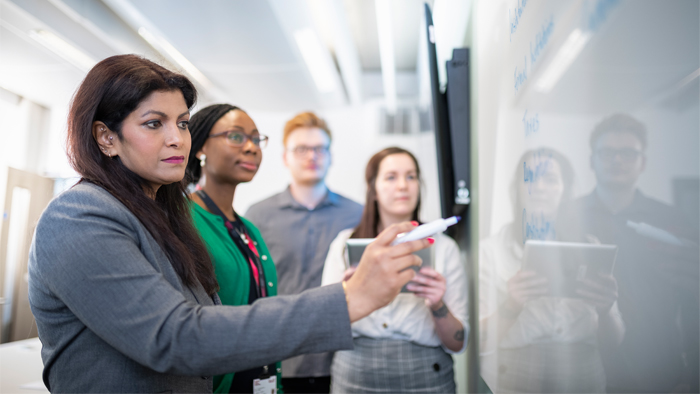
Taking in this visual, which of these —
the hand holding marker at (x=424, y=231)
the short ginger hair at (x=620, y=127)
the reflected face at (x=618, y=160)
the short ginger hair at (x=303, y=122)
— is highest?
the short ginger hair at (x=303, y=122)

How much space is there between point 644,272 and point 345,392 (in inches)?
58.4

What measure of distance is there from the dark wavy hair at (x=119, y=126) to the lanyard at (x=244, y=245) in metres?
0.50

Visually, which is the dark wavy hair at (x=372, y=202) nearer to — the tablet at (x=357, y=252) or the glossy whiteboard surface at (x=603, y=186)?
the tablet at (x=357, y=252)

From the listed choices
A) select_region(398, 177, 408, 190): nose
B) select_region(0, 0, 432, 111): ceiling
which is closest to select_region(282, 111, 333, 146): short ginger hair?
select_region(0, 0, 432, 111): ceiling

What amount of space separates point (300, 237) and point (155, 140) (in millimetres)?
1885

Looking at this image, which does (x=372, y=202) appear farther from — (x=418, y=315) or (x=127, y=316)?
(x=127, y=316)

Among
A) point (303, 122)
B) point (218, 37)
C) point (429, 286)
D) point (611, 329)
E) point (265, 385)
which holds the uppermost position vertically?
point (218, 37)

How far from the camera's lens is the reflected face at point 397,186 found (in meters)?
2.12

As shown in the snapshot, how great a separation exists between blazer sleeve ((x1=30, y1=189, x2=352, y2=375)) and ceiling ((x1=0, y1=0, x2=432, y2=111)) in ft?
1.60

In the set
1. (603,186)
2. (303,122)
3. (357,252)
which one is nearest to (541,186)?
(603,186)

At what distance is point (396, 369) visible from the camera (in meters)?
1.75

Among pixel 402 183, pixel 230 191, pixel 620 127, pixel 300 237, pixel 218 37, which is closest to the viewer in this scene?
pixel 620 127

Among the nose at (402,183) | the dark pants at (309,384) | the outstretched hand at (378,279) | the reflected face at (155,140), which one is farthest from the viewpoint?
the dark pants at (309,384)

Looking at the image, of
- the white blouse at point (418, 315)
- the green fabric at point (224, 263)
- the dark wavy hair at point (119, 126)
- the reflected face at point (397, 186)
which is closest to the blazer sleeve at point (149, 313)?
the dark wavy hair at point (119, 126)
